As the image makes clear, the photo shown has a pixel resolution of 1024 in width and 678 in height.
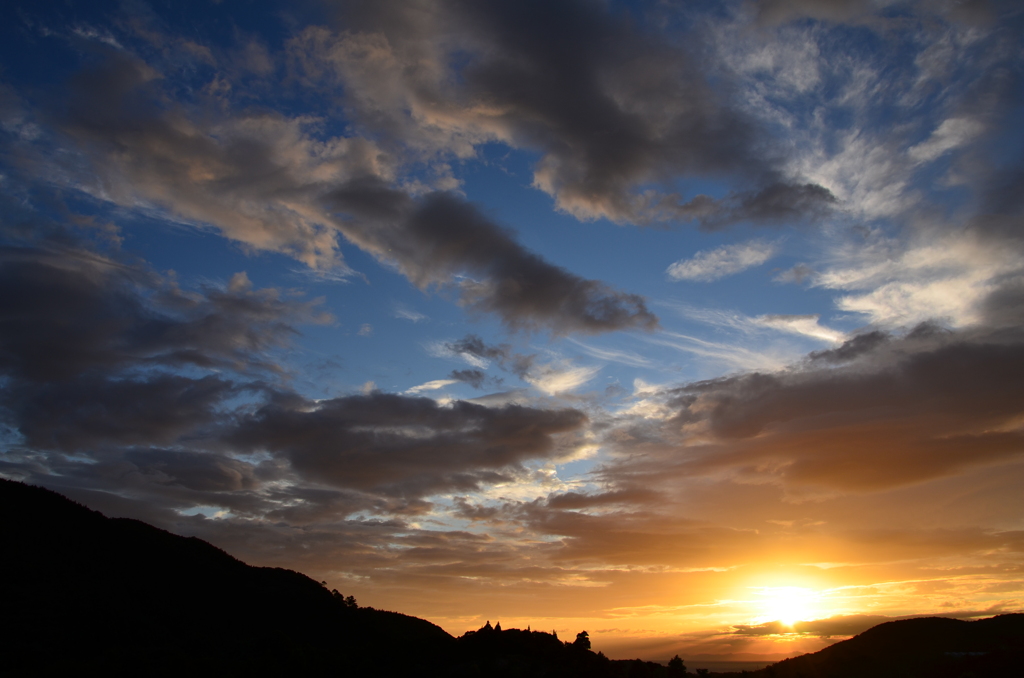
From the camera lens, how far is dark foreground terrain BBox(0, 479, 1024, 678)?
91.3 m

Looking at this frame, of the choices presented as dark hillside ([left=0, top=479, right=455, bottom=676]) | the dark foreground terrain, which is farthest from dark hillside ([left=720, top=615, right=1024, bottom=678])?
dark hillside ([left=0, top=479, right=455, bottom=676])

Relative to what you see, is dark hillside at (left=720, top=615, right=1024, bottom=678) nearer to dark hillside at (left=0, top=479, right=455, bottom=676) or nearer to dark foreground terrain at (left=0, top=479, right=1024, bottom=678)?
dark foreground terrain at (left=0, top=479, right=1024, bottom=678)

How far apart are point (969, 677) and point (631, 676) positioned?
52.8m

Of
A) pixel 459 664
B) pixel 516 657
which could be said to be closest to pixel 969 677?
pixel 516 657

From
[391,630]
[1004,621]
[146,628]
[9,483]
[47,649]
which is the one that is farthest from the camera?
[9,483]

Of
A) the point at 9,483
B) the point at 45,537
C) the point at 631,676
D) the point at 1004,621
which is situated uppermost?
the point at 9,483

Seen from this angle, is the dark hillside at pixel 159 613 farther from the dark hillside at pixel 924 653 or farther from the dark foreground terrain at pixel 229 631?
the dark hillside at pixel 924 653

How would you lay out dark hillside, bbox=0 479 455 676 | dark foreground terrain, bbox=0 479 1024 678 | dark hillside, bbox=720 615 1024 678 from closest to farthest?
1. dark hillside, bbox=0 479 455 676
2. dark foreground terrain, bbox=0 479 1024 678
3. dark hillside, bbox=720 615 1024 678

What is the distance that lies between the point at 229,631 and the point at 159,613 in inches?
541

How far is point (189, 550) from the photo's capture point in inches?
5901

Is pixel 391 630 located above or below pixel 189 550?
below

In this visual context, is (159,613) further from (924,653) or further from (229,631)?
(924,653)

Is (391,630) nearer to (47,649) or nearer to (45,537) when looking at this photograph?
(47,649)

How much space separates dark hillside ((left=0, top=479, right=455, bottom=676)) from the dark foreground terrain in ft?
1.25
